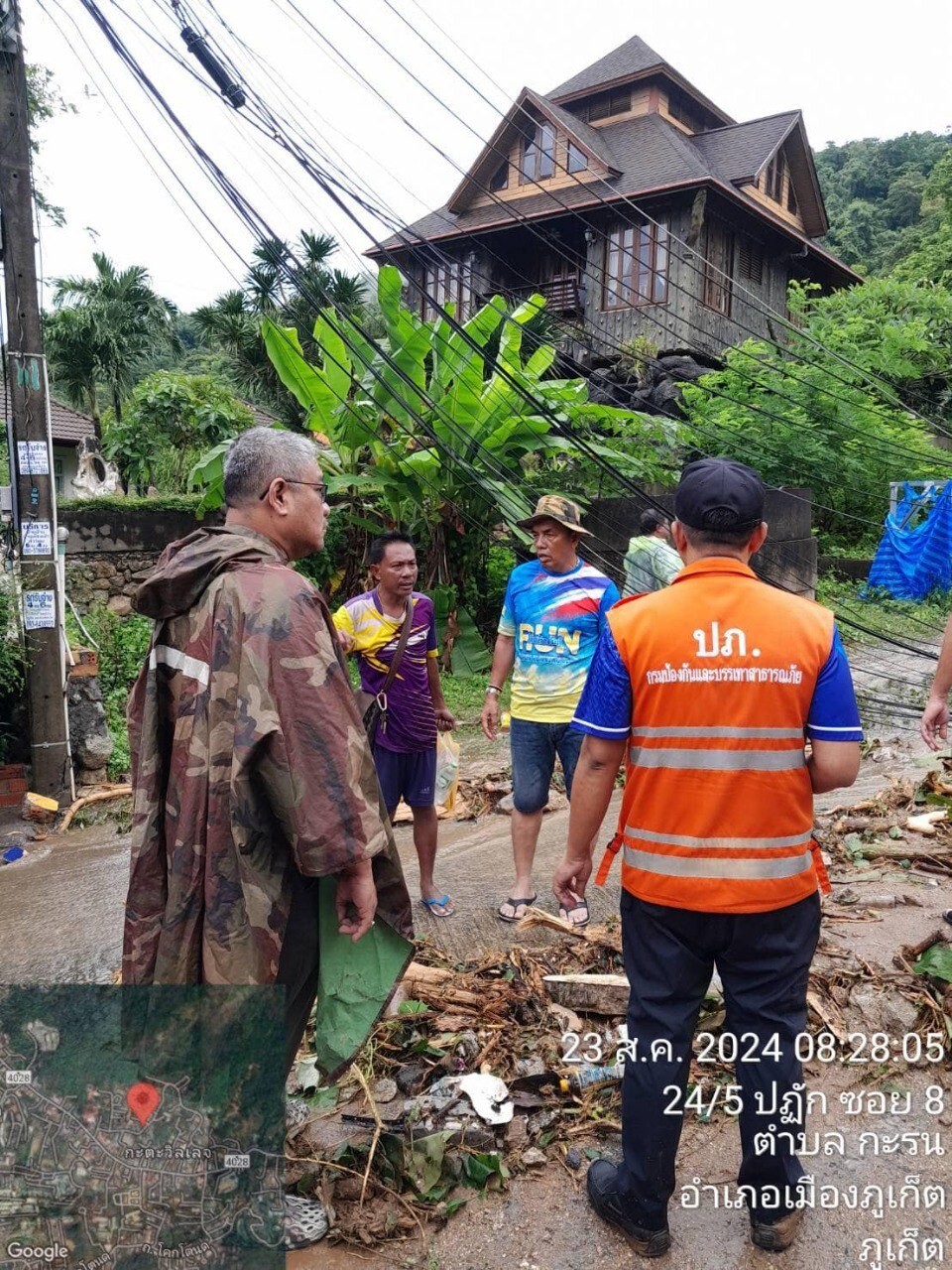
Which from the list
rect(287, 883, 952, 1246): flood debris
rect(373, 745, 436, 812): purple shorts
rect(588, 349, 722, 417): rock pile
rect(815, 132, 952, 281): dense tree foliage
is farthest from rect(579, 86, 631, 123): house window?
rect(287, 883, 952, 1246): flood debris

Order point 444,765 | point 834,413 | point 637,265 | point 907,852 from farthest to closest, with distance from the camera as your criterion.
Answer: point 637,265, point 834,413, point 907,852, point 444,765

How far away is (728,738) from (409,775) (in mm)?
2378

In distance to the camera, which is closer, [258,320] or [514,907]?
[514,907]

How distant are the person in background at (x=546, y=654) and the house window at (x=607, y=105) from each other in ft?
71.2

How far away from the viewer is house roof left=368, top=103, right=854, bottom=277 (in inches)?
745

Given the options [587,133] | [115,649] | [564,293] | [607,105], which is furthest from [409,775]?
[607,105]

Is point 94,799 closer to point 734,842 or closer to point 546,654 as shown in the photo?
point 546,654

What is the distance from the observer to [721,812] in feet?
7.01

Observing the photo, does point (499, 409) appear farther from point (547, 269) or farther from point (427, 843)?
point (547, 269)

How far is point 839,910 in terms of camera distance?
4203 mm

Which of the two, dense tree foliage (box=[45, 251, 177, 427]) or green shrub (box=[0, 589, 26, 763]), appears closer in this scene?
green shrub (box=[0, 589, 26, 763])

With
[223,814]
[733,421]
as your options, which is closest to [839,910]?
[223,814]

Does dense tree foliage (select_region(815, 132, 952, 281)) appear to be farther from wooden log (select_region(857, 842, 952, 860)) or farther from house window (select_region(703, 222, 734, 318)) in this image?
wooden log (select_region(857, 842, 952, 860))

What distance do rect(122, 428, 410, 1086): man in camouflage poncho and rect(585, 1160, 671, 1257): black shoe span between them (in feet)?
3.03
